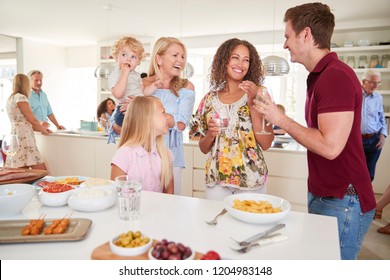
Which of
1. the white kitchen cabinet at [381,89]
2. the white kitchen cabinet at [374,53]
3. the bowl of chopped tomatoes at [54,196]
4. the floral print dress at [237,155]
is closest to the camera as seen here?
the bowl of chopped tomatoes at [54,196]

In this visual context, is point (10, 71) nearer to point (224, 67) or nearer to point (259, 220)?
point (224, 67)

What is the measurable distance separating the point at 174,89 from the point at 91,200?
3.57 feet

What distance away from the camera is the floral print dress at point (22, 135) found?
3773 mm

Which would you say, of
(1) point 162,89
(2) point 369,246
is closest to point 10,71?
(1) point 162,89

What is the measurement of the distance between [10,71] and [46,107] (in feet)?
15.8

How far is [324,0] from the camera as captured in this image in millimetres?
4551

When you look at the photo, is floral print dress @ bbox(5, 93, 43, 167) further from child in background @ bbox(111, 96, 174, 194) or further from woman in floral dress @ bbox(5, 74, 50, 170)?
child in background @ bbox(111, 96, 174, 194)

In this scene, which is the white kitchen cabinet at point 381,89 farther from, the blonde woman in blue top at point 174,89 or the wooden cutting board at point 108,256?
the wooden cutting board at point 108,256

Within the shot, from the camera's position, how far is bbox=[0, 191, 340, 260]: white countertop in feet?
3.28

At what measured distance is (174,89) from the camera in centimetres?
220

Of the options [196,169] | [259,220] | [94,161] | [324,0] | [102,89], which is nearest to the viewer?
[259,220]

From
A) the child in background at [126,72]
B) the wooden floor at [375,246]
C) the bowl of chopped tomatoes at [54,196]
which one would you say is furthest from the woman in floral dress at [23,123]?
the wooden floor at [375,246]

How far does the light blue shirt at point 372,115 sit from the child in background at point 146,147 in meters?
3.21

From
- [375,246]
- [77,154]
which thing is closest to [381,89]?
[375,246]
